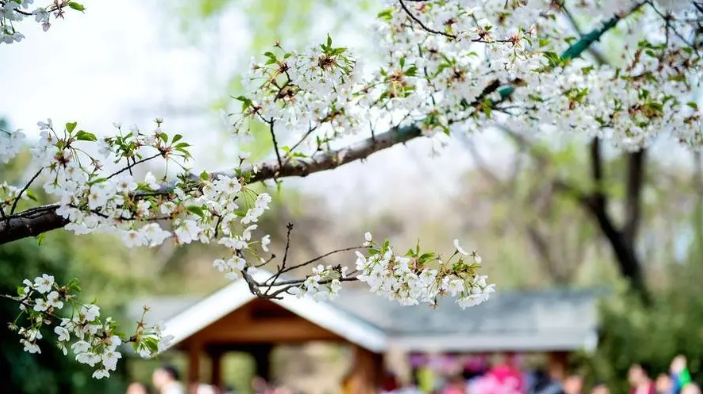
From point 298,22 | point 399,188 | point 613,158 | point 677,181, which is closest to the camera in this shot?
point 298,22

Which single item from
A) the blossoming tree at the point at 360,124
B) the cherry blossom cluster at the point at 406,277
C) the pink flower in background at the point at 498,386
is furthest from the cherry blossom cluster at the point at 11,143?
the pink flower in background at the point at 498,386

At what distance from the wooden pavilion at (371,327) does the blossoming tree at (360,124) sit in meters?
5.89

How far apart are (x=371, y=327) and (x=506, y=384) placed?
1.96m

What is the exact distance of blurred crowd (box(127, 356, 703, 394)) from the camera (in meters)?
8.27

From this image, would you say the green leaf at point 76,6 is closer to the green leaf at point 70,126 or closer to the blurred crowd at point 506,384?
the green leaf at point 70,126

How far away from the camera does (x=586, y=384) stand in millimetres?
13289

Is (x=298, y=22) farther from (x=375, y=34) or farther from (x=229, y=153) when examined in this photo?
(x=375, y=34)

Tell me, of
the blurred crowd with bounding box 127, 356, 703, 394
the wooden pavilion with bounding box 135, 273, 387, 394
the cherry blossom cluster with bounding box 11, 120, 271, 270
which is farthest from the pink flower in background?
the cherry blossom cluster with bounding box 11, 120, 271, 270

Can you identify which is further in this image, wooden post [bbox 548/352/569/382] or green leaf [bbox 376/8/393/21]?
wooden post [bbox 548/352/569/382]

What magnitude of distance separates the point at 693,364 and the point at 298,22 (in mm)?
7835

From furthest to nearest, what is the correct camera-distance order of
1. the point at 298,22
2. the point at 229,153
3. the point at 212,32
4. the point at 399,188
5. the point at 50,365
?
the point at 399,188, the point at 229,153, the point at 212,32, the point at 298,22, the point at 50,365

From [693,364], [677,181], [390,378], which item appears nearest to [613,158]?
[677,181]

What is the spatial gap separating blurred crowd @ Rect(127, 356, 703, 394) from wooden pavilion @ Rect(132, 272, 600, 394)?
379mm

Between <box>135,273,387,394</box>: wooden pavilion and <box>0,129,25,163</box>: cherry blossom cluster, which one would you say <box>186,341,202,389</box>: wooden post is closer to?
<box>135,273,387,394</box>: wooden pavilion
